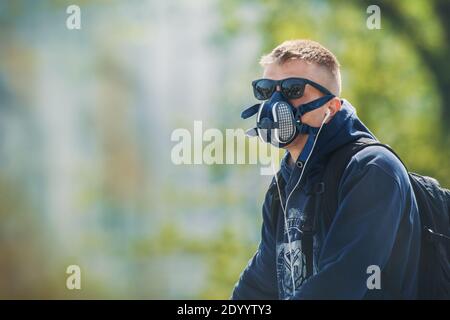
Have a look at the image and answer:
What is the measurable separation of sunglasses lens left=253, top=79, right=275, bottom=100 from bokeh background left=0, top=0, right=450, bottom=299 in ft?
32.7

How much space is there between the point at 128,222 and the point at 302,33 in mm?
3893

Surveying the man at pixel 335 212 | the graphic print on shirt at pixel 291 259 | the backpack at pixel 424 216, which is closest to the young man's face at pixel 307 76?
the man at pixel 335 212

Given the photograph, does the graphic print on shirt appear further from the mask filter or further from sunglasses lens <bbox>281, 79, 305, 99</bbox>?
sunglasses lens <bbox>281, 79, 305, 99</bbox>

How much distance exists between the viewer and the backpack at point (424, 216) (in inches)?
121

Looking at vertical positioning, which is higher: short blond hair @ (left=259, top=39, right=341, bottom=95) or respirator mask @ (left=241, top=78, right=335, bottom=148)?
short blond hair @ (left=259, top=39, right=341, bottom=95)

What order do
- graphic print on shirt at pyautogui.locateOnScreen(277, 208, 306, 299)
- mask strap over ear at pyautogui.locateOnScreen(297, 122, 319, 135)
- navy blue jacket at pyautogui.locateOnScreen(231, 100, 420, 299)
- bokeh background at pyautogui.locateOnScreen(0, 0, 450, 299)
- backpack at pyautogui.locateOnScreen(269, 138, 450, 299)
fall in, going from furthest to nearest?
bokeh background at pyautogui.locateOnScreen(0, 0, 450, 299) < mask strap over ear at pyautogui.locateOnScreen(297, 122, 319, 135) < graphic print on shirt at pyautogui.locateOnScreen(277, 208, 306, 299) < backpack at pyautogui.locateOnScreen(269, 138, 450, 299) < navy blue jacket at pyautogui.locateOnScreen(231, 100, 420, 299)

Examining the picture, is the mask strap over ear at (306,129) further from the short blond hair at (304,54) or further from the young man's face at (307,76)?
the short blond hair at (304,54)

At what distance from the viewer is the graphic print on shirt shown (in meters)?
3.25

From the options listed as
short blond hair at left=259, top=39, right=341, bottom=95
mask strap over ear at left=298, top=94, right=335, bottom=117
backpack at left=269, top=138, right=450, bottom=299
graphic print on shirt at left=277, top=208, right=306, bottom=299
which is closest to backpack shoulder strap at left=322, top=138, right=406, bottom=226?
backpack at left=269, top=138, right=450, bottom=299

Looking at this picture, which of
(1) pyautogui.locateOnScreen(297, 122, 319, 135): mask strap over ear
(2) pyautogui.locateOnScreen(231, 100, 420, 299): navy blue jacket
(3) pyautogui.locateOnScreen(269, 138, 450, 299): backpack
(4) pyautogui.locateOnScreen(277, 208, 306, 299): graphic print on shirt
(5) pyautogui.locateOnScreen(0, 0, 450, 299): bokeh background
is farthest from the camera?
(5) pyautogui.locateOnScreen(0, 0, 450, 299): bokeh background

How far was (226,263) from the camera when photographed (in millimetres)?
13742

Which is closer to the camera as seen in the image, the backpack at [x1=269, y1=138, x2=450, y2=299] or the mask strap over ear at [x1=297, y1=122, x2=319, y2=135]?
the backpack at [x1=269, y1=138, x2=450, y2=299]

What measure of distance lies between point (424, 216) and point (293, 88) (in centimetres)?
66

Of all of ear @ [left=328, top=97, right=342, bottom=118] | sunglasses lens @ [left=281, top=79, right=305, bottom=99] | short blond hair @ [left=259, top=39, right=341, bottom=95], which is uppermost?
short blond hair @ [left=259, top=39, right=341, bottom=95]
